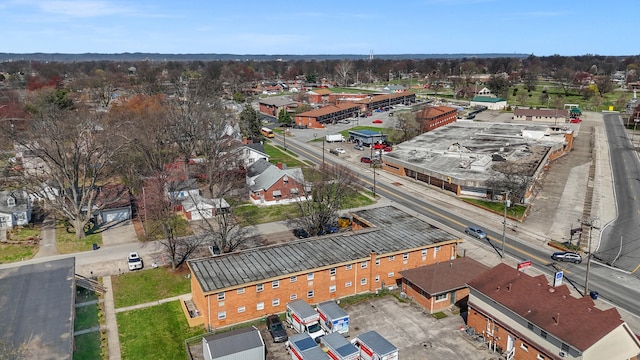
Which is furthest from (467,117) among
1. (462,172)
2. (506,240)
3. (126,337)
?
(126,337)

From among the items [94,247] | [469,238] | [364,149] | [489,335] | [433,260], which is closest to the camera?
[489,335]

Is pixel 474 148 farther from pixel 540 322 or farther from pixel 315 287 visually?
pixel 540 322

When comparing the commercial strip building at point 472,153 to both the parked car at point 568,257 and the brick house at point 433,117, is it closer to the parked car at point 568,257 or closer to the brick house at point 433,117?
the brick house at point 433,117

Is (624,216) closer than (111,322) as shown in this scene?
No

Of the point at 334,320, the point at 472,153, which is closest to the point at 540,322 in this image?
the point at 334,320

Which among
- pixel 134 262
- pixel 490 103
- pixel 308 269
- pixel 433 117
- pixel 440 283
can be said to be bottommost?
pixel 134 262

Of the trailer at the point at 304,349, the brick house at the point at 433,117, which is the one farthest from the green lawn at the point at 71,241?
the brick house at the point at 433,117

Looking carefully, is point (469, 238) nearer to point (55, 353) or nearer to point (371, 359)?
point (371, 359)
